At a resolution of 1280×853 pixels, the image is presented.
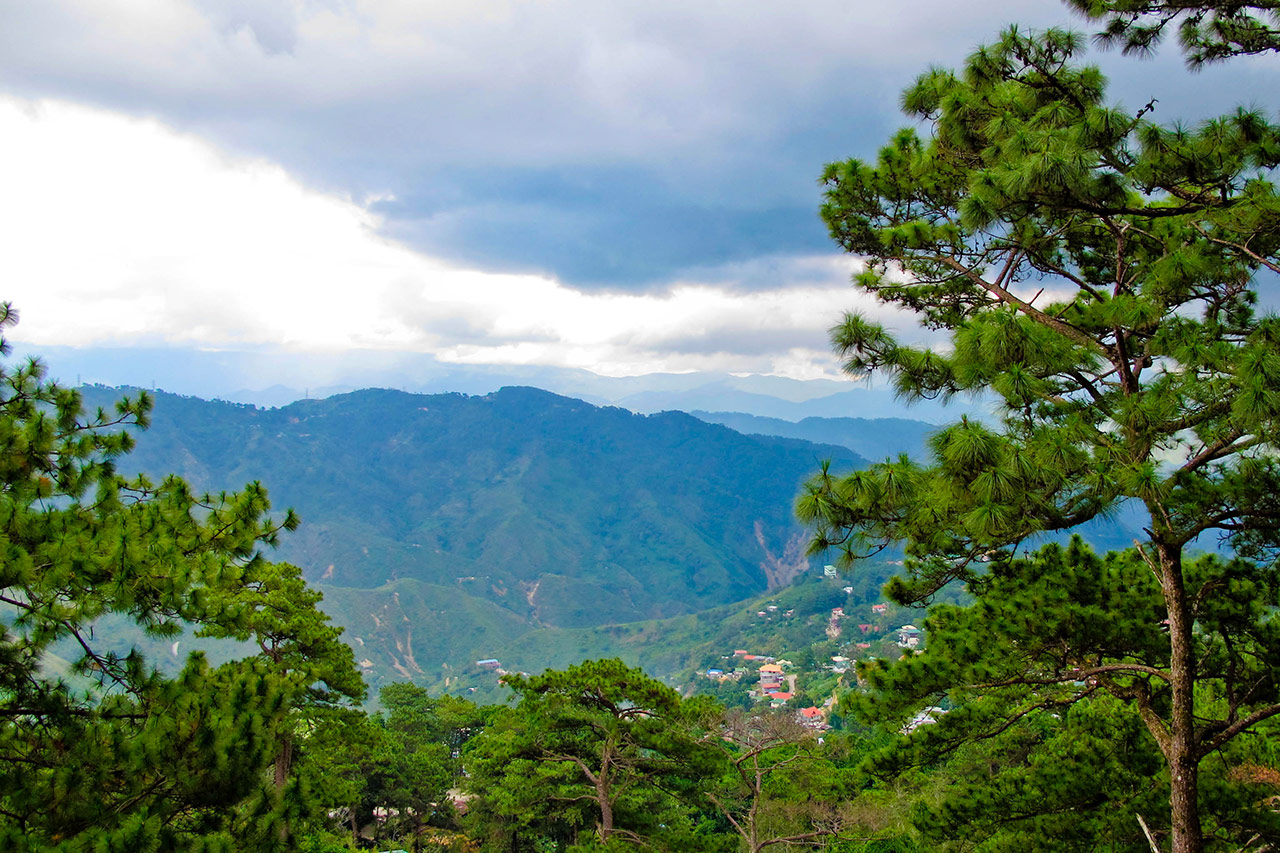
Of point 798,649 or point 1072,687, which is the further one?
point 798,649

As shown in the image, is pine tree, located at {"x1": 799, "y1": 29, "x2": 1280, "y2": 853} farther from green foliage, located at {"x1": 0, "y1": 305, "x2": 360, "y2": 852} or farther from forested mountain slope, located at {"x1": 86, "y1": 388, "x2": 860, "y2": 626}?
forested mountain slope, located at {"x1": 86, "y1": 388, "x2": 860, "y2": 626}

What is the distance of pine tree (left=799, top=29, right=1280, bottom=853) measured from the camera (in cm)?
402

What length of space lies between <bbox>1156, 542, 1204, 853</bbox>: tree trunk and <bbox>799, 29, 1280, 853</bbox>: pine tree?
0.01 meters

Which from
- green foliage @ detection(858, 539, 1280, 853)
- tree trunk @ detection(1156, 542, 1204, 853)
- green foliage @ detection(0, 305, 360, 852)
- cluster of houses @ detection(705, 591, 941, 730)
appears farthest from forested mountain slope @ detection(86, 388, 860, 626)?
tree trunk @ detection(1156, 542, 1204, 853)

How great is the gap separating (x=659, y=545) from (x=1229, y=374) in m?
177

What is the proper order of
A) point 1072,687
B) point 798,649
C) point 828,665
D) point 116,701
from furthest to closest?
point 798,649
point 828,665
point 1072,687
point 116,701

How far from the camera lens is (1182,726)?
4492mm

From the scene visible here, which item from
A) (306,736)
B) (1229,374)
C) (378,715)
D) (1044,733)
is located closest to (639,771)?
(306,736)

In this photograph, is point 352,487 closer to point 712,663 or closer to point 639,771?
point 712,663

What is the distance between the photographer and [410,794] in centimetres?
1984

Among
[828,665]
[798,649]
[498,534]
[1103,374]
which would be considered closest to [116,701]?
[1103,374]

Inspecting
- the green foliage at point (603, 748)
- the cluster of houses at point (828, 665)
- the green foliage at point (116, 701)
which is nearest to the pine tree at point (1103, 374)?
the green foliage at point (116, 701)

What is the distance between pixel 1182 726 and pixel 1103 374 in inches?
91.3

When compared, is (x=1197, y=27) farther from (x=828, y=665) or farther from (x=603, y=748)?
(x=828, y=665)
